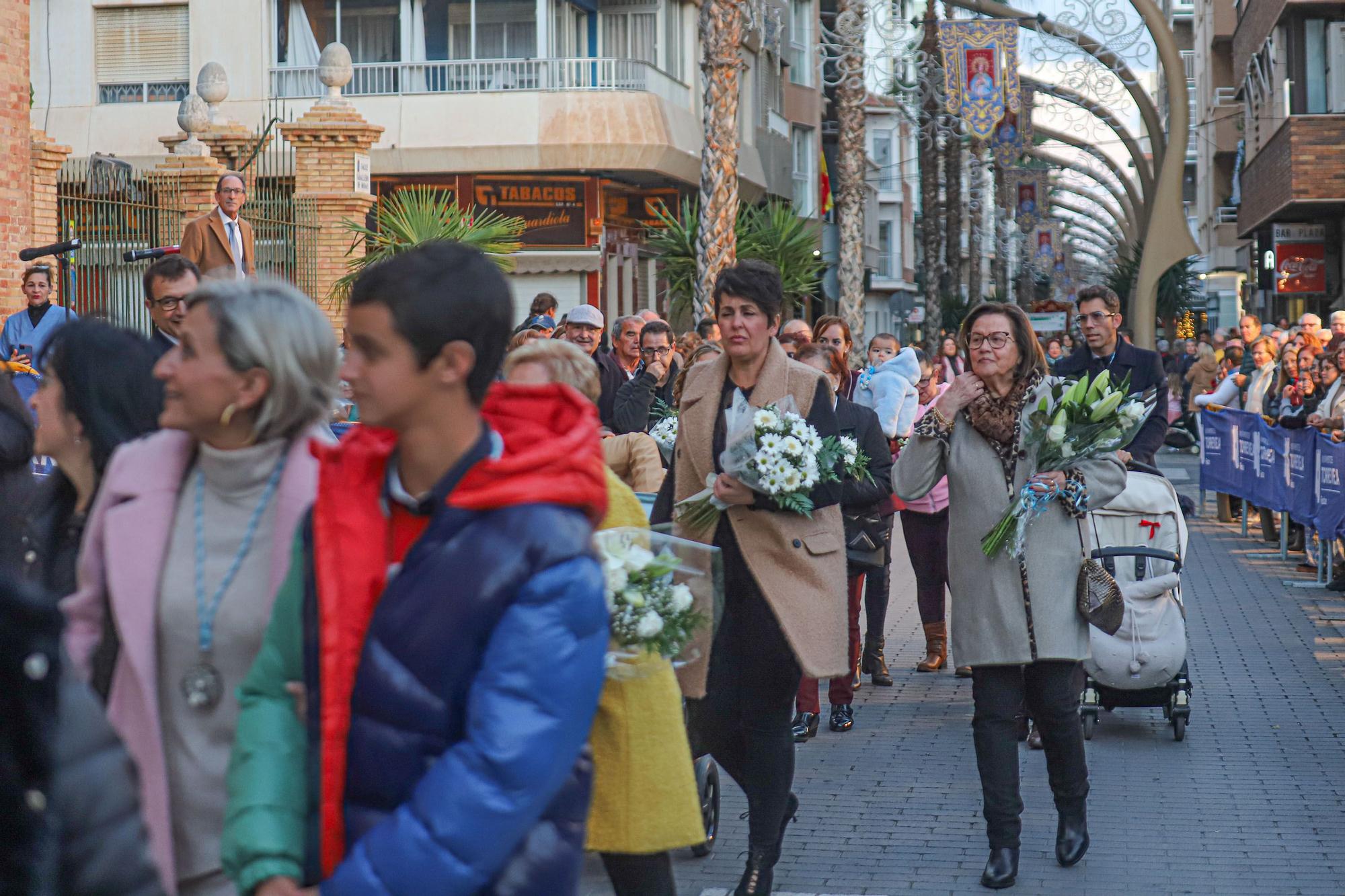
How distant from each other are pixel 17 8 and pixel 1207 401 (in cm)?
1378

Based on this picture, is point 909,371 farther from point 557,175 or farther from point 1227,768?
point 557,175

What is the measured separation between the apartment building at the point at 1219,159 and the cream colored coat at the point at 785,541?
41.8 m

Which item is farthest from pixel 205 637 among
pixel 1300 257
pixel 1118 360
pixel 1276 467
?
pixel 1300 257

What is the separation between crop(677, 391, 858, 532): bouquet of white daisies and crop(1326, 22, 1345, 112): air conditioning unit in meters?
27.0

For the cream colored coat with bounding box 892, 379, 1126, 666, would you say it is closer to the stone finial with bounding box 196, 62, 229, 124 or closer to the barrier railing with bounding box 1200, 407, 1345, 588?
the barrier railing with bounding box 1200, 407, 1345, 588

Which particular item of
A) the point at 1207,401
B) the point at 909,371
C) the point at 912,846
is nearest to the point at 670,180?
the point at 1207,401

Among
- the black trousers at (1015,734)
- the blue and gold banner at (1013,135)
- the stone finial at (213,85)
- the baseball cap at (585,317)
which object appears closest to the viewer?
the black trousers at (1015,734)

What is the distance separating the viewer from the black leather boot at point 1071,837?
6461 millimetres

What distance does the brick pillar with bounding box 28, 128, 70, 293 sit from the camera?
15422 millimetres

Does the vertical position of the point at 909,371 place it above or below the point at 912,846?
above

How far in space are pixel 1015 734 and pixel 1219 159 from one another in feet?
176

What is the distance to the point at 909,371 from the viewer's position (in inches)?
438

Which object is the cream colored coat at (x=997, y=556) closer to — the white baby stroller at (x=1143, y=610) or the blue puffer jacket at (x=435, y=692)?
the white baby stroller at (x=1143, y=610)

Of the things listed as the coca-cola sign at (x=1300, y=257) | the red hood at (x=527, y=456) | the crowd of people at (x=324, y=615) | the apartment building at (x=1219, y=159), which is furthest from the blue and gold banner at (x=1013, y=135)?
the red hood at (x=527, y=456)
